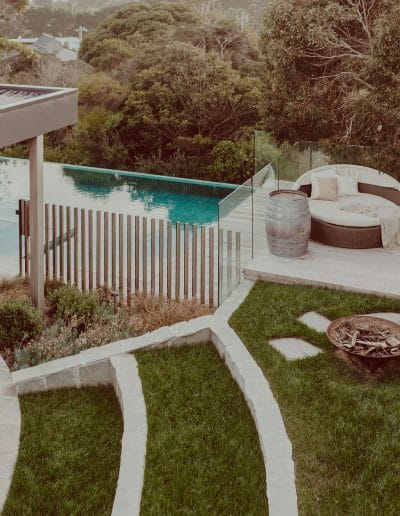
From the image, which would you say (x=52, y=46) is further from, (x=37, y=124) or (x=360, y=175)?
(x=37, y=124)

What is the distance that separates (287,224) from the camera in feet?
31.2

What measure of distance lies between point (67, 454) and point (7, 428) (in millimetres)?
746

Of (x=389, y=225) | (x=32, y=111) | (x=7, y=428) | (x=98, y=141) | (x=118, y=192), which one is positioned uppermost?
(x=32, y=111)

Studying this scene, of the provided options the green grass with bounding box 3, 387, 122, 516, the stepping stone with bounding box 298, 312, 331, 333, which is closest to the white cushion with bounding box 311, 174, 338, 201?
the stepping stone with bounding box 298, 312, 331, 333

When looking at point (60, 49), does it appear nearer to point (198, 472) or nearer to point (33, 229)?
point (33, 229)

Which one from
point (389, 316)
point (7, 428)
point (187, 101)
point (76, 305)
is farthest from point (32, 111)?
point (187, 101)

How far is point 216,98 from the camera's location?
2311cm

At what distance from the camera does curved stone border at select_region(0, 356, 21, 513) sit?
5.36 metres

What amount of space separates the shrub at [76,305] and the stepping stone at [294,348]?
Result: 2593 mm

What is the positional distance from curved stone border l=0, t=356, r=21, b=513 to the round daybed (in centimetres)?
539

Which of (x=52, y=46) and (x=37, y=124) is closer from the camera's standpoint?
(x=37, y=124)

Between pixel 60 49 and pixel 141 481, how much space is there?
48148 mm

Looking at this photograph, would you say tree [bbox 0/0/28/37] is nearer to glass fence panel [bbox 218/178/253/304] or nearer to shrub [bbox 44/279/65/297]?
shrub [bbox 44/279/65/297]

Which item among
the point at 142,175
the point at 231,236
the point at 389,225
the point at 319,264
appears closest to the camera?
the point at 231,236
